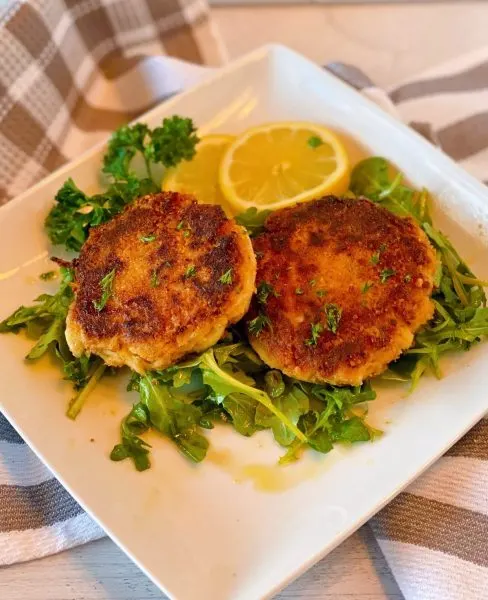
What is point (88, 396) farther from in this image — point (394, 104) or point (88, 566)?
point (394, 104)

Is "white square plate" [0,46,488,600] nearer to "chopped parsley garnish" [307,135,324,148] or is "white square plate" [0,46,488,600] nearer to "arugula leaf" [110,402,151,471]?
"arugula leaf" [110,402,151,471]

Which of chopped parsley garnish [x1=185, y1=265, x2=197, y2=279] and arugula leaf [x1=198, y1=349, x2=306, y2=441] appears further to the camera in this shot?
chopped parsley garnish [x1=185, y1=265, x2=197, y2=279]

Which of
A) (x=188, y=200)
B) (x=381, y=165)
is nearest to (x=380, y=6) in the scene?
(x=381, y=165)

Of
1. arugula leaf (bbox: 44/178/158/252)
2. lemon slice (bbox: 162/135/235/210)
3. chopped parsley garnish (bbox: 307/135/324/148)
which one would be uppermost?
arugula leaf (bbox: 44/178/158/252)

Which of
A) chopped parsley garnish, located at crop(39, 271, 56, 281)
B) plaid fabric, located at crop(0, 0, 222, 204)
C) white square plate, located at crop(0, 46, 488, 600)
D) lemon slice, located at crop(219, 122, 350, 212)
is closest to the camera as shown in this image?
white square plate, located at crop(0, 46, 488, 600)

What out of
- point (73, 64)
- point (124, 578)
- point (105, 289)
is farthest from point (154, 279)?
point (73, 64)

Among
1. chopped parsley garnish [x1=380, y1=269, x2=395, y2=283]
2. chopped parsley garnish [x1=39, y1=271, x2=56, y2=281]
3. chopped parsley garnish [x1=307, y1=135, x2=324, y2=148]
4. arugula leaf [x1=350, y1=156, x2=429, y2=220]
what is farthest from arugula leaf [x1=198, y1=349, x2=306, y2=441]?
chopped parsley garnish [x1=307, y1=135, x2=324, y2=148]
